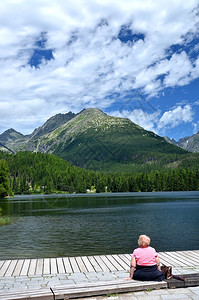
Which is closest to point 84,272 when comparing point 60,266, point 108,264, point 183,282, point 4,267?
point 60,266

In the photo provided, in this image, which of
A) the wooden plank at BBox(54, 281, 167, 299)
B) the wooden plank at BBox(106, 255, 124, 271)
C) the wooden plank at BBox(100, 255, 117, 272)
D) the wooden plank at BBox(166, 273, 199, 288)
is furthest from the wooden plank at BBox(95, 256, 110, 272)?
the wooden plank at BBox(166, 273, 199, 288)

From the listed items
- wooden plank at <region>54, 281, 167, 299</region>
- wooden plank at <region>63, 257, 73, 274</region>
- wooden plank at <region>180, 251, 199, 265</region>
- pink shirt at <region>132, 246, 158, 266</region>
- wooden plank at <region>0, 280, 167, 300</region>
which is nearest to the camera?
wooden plank at <region>0, 280, 167, 300</region>

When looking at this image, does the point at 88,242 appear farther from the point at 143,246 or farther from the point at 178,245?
the point at 143,246

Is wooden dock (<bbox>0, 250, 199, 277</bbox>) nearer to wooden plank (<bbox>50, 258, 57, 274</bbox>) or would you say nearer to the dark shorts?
wooden plank (<bbox>50, 258, 57, 274</bbox>)

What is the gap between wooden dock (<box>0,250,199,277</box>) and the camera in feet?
57.6

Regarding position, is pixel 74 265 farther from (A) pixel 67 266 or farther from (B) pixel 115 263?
(B) pixel 115 263

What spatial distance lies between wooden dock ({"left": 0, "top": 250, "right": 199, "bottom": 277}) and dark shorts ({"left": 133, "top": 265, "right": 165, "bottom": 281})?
14.4 ft

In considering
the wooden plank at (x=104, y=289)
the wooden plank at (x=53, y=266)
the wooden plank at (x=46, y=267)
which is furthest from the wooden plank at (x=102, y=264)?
the wooden plank at (x=104, y=289)

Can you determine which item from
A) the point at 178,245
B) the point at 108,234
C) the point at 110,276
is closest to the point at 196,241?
the point at 178,245

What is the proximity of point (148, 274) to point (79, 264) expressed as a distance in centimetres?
705

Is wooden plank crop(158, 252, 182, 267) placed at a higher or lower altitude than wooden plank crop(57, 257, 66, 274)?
lower

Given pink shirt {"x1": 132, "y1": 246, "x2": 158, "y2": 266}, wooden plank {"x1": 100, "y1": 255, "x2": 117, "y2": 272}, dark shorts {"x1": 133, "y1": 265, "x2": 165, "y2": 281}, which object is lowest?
wooden plank {"x1": 100, "y1": 255, "x2": 117, "y2": 272}

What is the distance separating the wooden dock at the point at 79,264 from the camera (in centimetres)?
1756

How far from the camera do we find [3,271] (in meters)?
17.8
